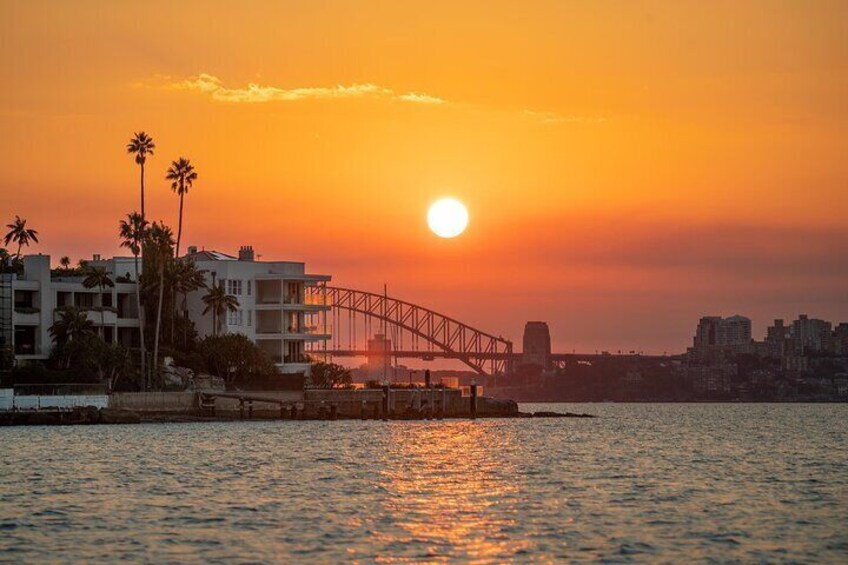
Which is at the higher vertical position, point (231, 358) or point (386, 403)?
point (231, 358)

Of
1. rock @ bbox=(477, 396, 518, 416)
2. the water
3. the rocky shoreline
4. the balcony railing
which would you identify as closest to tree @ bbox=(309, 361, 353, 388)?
the balcony railing

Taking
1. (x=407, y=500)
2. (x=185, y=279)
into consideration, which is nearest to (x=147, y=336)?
(x=185, y=279)

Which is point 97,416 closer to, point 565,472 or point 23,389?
point 23,389

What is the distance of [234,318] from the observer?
152125 millimetres

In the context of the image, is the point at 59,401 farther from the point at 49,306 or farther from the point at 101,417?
the point at 49,306

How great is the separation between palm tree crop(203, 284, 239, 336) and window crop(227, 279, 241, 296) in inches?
154

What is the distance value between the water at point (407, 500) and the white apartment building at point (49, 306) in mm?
25634

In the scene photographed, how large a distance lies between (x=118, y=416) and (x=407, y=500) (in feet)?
207

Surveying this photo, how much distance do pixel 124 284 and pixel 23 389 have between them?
95.4ft

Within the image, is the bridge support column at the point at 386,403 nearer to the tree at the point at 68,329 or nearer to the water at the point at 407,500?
the tree at the point at 68,329

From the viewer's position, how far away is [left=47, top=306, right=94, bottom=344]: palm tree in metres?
132

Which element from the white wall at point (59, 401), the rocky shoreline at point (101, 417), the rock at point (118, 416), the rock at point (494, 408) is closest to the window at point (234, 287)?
the rocky shoreline at point (101, 417)

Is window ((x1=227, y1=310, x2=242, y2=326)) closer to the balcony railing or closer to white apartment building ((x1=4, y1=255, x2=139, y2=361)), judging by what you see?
the balcony railing

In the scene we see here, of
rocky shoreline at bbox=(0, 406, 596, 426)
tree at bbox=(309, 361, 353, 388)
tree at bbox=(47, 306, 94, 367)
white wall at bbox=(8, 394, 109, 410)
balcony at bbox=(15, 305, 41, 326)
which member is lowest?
rocky shoreline at bbox=(0, 406, 596, 426)
